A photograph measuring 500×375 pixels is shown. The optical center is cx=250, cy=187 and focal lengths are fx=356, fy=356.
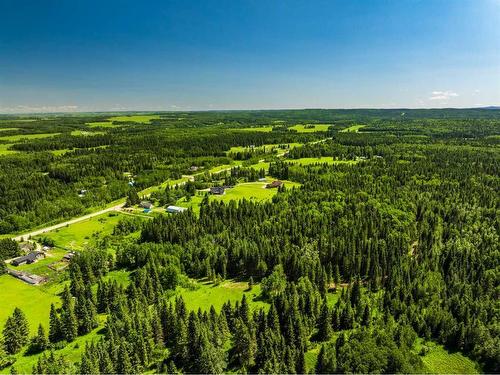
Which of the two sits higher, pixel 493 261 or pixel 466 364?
pixel 493 261

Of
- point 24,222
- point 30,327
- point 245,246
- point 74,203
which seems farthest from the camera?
point 74,203

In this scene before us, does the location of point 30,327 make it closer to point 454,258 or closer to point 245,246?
point 245,246

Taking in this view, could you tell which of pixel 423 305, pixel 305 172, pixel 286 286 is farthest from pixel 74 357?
pixel 305 172

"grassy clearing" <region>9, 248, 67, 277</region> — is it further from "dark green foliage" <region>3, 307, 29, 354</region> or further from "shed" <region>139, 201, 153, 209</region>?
"shed" <region>139, 201, 153, 209</region>

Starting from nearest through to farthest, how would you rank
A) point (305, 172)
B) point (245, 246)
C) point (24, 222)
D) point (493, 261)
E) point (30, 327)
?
point (30, 327) → point (493, 261) → point (245, 246) → point (24, 222) → point (305, 172)

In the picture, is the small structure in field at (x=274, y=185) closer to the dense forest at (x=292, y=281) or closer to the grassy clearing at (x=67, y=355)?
the dense forest at (x=292, y=281)

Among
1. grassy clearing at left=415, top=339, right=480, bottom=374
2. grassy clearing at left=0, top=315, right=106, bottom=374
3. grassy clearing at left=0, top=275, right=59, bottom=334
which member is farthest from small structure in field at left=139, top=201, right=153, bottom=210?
grassy clearing at left=415, top=339, right=480, bottom=374
